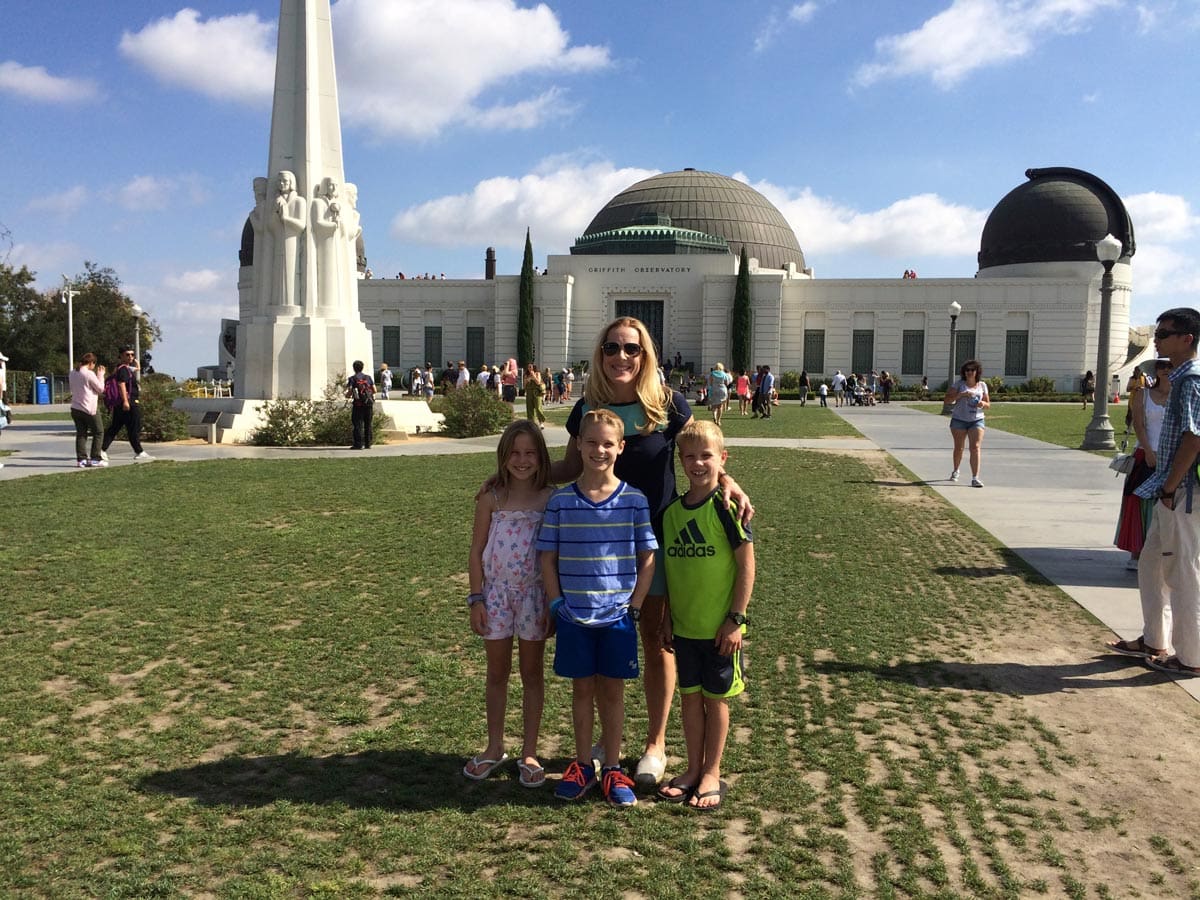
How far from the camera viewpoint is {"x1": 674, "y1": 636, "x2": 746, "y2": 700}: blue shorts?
11.1 ft

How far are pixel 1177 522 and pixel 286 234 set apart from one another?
58.0 ft

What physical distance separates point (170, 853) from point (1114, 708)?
393 cm

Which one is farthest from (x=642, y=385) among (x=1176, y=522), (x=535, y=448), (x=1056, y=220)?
(x=1056, y=220)

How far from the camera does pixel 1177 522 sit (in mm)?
4840

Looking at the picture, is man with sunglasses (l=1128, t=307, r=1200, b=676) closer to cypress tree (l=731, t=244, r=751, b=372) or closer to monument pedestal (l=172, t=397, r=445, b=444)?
monument pedestal (l=172, t=397, r=445, b=444)

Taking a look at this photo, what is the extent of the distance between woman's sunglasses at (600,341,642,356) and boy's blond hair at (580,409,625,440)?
250 millimetres

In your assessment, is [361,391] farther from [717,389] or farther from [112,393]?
[717,389]

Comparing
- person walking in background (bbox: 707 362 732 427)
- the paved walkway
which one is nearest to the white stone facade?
person walking in background (bbox: 707 362 732 427)

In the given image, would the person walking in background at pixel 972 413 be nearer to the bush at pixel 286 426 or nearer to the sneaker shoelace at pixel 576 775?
the sneaker shoelace at pixel 576 775

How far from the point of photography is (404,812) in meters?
3.23

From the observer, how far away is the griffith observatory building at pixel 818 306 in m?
50.5

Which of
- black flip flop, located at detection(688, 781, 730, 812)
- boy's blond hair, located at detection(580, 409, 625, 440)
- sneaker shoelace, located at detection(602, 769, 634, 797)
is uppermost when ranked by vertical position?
boy's blond hair, located at detection(580, 409, 625, 440)

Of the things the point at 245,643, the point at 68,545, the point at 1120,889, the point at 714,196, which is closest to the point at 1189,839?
the point at 1120,889

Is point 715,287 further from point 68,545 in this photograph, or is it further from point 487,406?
point 68,545
